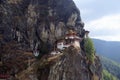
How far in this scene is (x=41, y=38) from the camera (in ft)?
354

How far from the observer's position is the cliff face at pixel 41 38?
89812 mm

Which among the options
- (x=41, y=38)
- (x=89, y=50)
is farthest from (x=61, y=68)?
(x=41, y=38)

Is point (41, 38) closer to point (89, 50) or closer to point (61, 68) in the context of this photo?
point (89, 50)

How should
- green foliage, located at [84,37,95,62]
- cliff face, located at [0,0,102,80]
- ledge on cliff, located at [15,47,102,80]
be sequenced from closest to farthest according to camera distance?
ledge on cliff, located at [15,47,102,80] < cliff face, located at [0,0,102,80] < green foliage, located at [84,37,95,62]

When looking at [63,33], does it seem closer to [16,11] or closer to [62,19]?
[62,19]

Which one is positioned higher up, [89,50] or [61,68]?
[89,50]

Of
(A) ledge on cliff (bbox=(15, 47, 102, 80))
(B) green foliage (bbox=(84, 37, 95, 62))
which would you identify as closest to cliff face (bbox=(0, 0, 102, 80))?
(A) ledge on cliff (bbox=(15, 47, 102, 80))

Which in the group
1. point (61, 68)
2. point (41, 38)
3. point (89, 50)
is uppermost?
point (41, 38)

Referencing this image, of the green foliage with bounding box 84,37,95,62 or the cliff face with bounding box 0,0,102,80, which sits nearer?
the cliff face with bounding box 0,0,102,80

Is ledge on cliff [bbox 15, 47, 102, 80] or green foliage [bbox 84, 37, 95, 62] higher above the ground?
green foliage [bbox 84, 37, 95, 62]

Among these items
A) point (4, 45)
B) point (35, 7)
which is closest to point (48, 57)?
point (4, 45)

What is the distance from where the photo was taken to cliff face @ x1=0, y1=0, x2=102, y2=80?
89.8 metres

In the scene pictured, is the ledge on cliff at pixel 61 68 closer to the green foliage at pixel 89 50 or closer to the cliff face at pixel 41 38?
the cliff face at pixel 41 38

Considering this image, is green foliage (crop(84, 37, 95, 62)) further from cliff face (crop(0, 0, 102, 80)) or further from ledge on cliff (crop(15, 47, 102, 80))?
ledge on cliff (crop(15, 47, 102, 80))
